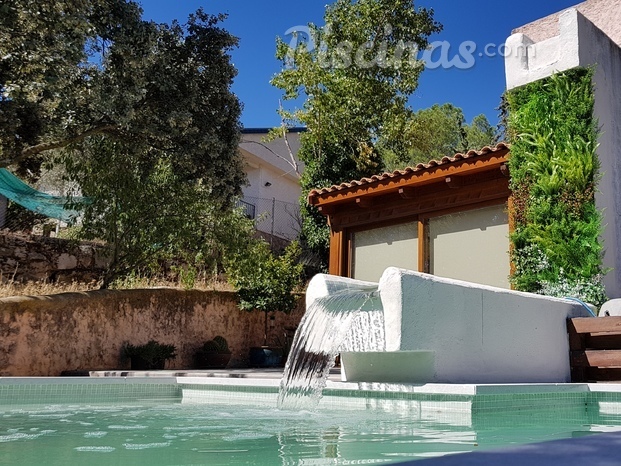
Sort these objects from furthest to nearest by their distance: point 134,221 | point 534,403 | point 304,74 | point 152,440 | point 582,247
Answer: point 304,74
point 134,221
point 582,247
point 534,403
point 152,440

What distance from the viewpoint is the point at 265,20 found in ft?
78.0

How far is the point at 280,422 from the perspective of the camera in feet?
16.1

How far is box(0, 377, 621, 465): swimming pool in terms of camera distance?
338 cm

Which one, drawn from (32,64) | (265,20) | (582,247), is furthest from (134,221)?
(265,20)

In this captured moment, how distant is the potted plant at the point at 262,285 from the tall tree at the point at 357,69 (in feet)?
25.3

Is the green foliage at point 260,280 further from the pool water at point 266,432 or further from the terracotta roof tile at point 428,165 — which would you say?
the pool water at point 266,432

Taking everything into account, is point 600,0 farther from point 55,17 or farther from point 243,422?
point 243,422

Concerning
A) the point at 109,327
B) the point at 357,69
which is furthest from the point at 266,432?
the point at 357,69

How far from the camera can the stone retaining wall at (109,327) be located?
35.3ft

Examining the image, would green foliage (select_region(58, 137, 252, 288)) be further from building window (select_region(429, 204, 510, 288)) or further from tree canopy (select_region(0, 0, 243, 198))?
building window (select_region(429, 204, 510, 288))

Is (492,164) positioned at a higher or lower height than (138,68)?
lower

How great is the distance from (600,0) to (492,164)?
425cm

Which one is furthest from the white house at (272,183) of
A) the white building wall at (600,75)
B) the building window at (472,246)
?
the white building wall at (600,75)

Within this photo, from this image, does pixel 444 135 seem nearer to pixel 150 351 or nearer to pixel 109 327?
pixel 150 351
